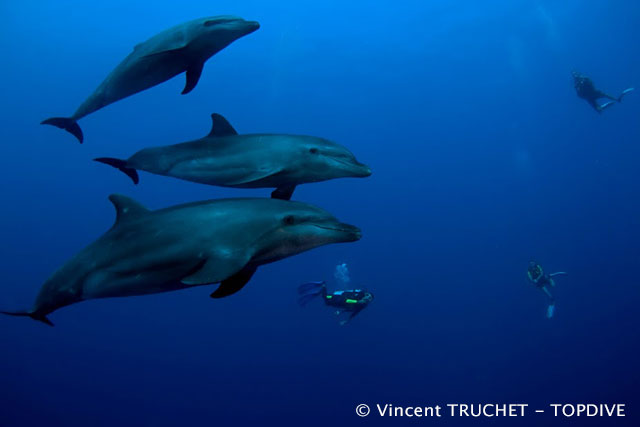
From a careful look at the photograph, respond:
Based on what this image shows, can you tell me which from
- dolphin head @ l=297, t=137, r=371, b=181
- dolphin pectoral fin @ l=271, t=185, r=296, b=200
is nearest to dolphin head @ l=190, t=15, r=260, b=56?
dolphin head @ l=297, t=137, r=371, b=181

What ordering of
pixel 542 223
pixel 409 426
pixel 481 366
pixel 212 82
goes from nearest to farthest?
pixel 409 426
pixel 481 366
pixel 212 82
pixel 542 223

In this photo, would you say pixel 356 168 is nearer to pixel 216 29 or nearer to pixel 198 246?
pixel 198 246

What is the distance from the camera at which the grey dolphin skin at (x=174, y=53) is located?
12.7 ft

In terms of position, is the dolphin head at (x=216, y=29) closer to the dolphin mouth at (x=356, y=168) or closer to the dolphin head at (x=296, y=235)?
the dolphin mouth at (x=356, y=168)

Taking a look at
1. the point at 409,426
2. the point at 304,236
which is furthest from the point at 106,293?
the point at 409,426

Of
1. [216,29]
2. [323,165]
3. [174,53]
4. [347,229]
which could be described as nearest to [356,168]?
→ [323,165]

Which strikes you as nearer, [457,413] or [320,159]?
[320,159]

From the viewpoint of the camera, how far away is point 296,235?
3.08m

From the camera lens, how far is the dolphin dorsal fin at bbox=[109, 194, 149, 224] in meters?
3.68

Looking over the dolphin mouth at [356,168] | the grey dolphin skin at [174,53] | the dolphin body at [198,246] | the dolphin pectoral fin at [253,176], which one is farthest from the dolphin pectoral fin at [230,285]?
the grey dolphin skin at [174,53]

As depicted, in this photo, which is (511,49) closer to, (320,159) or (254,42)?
(254,42)

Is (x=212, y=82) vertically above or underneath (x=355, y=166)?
above

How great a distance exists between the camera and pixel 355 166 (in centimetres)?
377

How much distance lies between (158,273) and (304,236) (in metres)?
1.08
